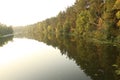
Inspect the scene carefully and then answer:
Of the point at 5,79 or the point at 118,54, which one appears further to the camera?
the point at 118,54

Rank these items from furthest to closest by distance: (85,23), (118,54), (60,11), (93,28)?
(60,11) < (85,23) < (93,28) < (118,54)

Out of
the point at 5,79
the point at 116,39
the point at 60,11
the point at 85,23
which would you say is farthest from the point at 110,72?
the point at 60,11

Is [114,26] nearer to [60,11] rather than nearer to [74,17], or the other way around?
[74,17]

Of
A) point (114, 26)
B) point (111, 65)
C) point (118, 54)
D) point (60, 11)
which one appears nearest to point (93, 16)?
point (114, 26)

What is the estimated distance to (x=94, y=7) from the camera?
90188 mm

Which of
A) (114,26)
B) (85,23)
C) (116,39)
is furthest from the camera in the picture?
(85,23)

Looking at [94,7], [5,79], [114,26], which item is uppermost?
[94,7]

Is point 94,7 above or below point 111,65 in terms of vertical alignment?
above

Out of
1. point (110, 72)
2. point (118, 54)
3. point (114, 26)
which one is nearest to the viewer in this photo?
point (110, 72)

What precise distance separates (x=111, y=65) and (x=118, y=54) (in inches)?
322

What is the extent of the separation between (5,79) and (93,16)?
59.2m

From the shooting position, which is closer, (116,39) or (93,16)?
(116,39)

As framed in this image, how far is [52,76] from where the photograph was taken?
37.0 meters

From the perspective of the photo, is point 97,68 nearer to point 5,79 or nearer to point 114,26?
point 5,79
